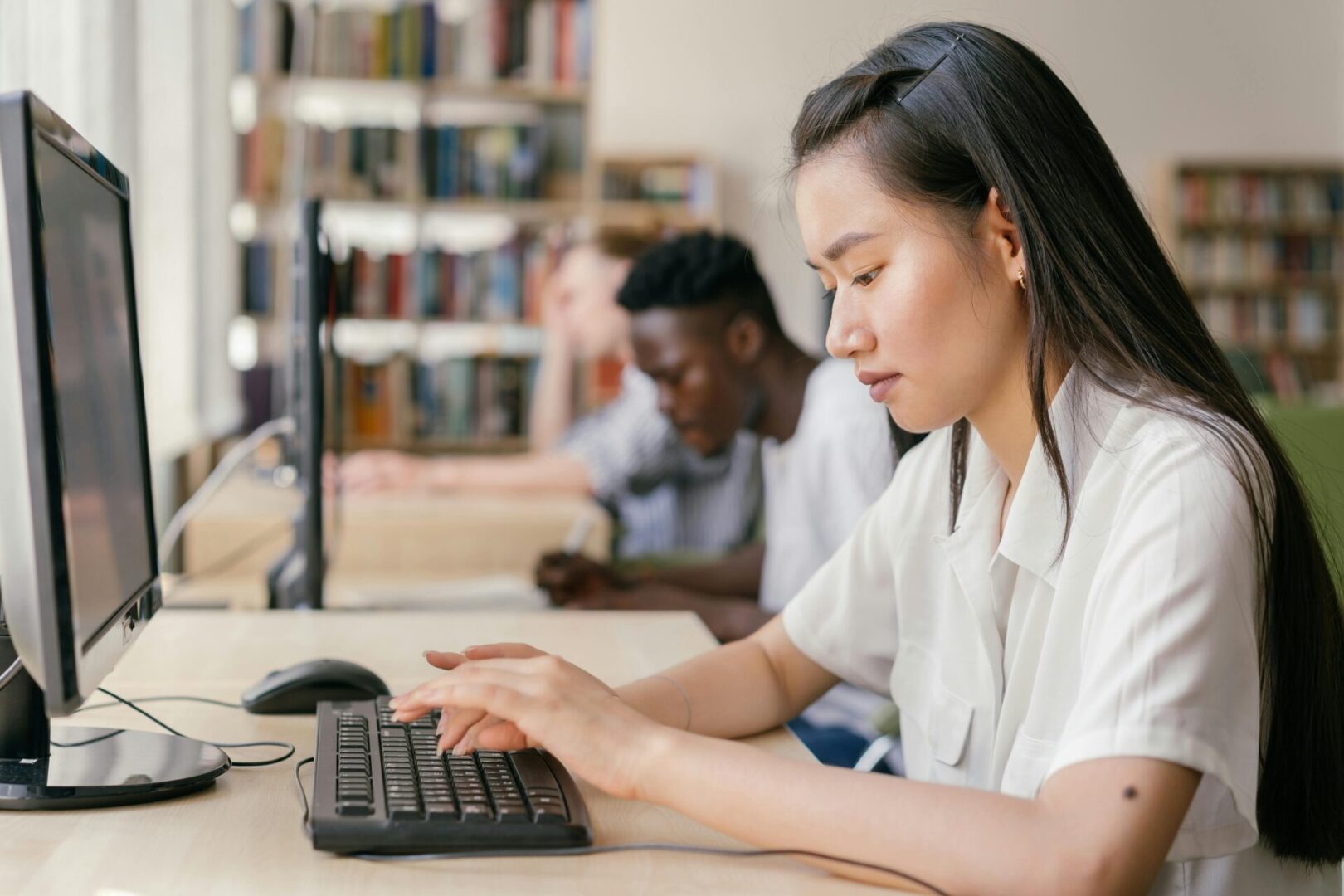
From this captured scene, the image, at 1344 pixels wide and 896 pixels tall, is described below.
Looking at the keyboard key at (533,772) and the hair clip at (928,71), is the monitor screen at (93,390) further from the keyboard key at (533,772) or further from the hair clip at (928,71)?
the hair clip at (928,71)

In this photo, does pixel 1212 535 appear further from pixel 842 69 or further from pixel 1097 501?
pixel 842 69

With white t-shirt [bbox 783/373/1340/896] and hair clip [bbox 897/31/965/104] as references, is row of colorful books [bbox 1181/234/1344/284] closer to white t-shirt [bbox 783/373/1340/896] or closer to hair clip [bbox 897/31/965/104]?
white t-shirt [bbox 783/373/1340/896]

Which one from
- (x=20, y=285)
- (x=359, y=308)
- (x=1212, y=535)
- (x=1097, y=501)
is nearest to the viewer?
(x=20, y=285)

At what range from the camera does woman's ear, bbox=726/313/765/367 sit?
7.88 feet

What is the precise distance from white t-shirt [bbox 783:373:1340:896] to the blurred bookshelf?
3.01 meters

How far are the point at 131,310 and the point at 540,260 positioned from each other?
3187 millimetres

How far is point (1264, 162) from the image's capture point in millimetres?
5895

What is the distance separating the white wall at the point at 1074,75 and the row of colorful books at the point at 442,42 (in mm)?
1039

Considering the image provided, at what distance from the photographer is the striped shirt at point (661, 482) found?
3049 millimetres

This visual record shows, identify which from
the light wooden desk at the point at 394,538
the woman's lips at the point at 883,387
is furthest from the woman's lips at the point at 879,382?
the light wooden desk at the point at 394,538

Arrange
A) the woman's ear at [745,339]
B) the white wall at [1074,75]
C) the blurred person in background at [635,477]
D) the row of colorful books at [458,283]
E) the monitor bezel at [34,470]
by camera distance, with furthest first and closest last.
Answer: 1. the white wall at [1074,75]
2. the row of colorful books at [458,283]
3. the blurred person in background at [635,477]
4. the woman's ear at [745,339]
5. the monitor bezel at [34,470]

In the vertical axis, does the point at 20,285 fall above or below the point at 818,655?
above

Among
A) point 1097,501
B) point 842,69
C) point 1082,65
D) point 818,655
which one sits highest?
point 1082,65

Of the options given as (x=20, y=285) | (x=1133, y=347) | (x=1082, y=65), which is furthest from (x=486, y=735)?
(x=1082, y=65)
